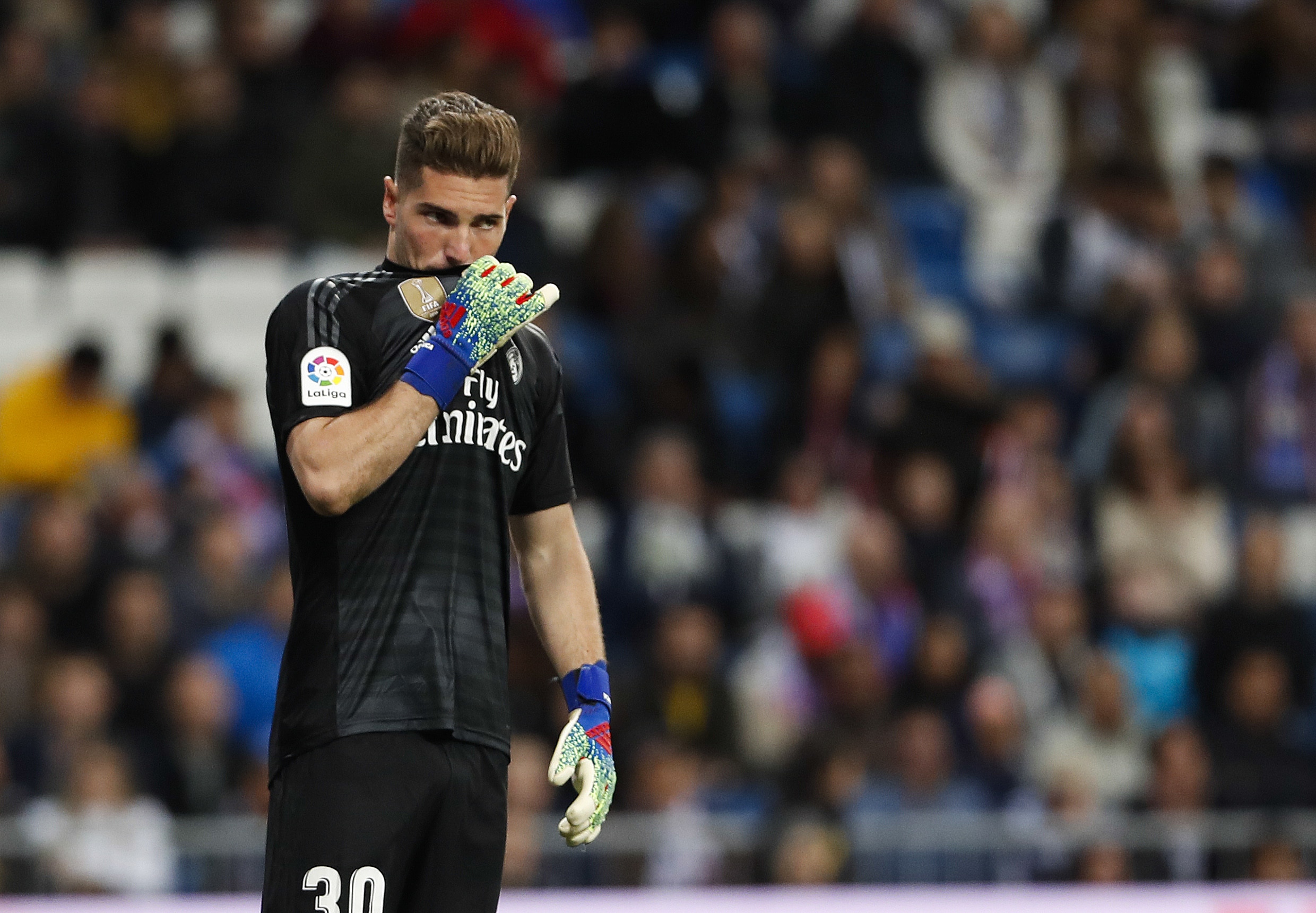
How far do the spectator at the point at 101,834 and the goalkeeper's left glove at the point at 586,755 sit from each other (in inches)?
179

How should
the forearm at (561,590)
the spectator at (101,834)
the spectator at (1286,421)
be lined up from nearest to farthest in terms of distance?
the forearm at (561,590) → the spectator at (101,834) → the spectator at (1286,421)

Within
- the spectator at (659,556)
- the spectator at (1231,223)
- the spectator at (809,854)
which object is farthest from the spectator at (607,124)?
the spectator at (809,854)

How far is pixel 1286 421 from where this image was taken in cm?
1138

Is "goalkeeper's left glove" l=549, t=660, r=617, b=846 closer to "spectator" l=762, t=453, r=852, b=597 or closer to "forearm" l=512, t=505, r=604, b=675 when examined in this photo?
"forearm" l=512, t=505, r=604, b=675

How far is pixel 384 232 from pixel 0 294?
216 cm

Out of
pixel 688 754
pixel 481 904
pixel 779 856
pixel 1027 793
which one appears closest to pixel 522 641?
pixel 688 754

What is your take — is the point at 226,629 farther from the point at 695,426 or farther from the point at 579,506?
the point at 695,426

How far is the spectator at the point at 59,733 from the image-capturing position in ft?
29.1

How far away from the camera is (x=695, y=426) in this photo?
10.8 m

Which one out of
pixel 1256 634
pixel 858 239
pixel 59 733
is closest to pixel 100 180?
pixel 59 733

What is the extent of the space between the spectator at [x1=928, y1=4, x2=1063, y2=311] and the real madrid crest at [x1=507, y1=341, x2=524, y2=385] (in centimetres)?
873

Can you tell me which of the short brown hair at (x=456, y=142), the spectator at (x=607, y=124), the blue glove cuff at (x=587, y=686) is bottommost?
the blue glove cuff at (x=587, y=686)

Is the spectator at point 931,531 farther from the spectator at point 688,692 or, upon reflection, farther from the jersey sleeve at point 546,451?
the jersey sleeve at point 546,451

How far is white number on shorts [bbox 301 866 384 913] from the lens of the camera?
390 cm
